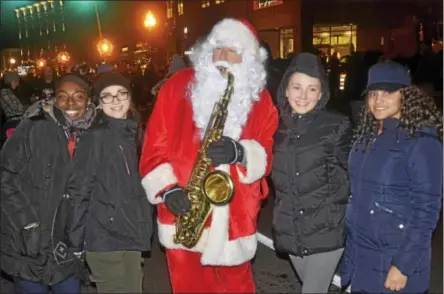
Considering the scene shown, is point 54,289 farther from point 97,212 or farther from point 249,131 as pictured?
point 249,131

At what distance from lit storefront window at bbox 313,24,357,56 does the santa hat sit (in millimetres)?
17320

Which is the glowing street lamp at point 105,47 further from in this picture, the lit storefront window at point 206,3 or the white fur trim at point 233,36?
the white fur trim at point 233,36

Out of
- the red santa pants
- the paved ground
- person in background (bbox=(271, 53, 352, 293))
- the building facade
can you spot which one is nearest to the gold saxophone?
the red santa pants

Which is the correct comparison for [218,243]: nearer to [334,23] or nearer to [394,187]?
[394,187]

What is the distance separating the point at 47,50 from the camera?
34.3 meters

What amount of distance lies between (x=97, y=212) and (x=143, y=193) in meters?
0.36

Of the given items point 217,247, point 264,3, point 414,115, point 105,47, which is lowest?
point 217,247

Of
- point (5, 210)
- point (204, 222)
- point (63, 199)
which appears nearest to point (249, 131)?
point (204, 222)

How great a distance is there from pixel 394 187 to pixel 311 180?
0.57 metres

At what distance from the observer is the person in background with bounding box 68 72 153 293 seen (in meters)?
3.82

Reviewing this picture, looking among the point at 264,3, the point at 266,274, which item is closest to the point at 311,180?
the point at 266,274

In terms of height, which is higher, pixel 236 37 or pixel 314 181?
pixel 236 37

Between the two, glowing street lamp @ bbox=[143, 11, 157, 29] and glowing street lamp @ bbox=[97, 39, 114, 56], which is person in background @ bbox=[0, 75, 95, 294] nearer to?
glowing street lamp @ bbox=[143, 11, 157, 29]

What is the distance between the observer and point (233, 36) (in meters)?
4.13
